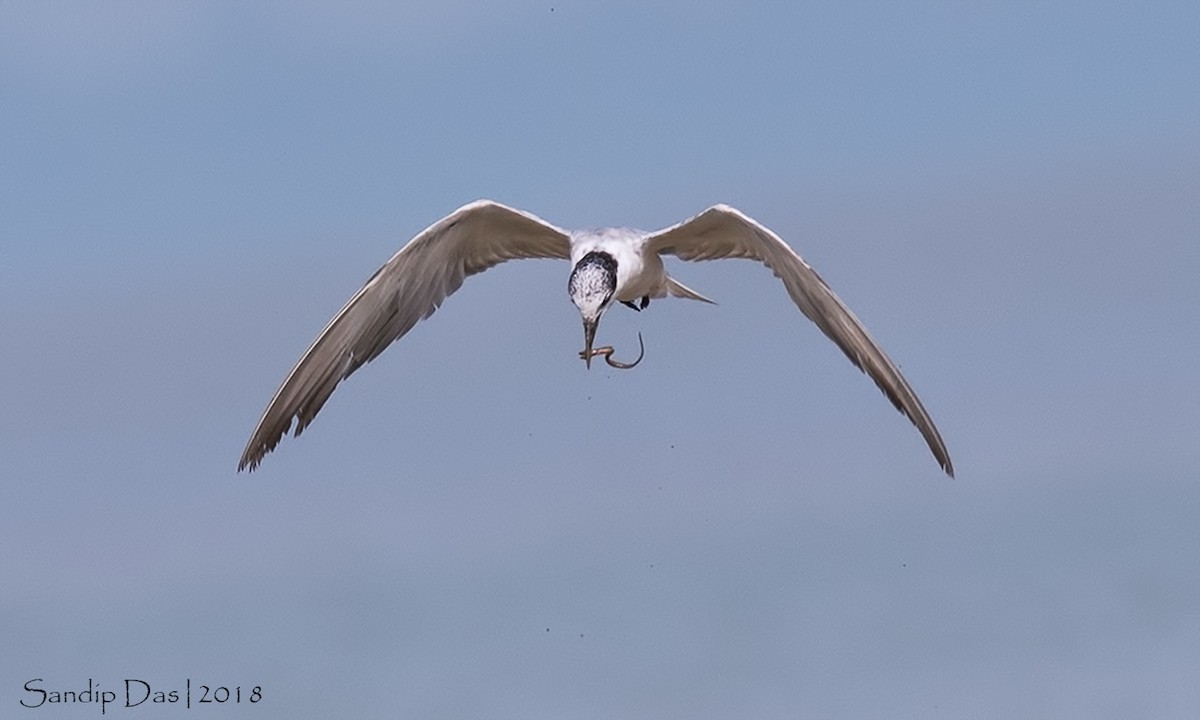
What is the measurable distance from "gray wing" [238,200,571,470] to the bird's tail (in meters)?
1.09

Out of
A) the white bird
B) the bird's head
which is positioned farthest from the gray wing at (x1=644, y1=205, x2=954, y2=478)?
the bird's head

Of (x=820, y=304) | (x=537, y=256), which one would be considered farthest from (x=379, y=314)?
(x=820, y=304)

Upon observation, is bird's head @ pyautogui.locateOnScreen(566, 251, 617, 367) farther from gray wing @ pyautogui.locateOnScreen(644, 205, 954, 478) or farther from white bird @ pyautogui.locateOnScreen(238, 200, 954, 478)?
gray wing @ pyautogui.locateOnScreen(644, 205, 954, 478)

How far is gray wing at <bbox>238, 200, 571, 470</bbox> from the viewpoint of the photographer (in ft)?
59.0

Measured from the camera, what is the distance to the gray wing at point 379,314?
59.0 feet

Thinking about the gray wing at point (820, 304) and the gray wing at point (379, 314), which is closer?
the gray wing at point (820, 304)

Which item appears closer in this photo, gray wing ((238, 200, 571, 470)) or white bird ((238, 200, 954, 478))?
white bird ((238, 200, 954, 478))

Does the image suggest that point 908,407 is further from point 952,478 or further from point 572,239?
point 572,239

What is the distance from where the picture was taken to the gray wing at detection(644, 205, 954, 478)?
1680 centimetres

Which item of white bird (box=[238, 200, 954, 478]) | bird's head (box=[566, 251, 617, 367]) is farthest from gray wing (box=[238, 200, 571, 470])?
bird's head (box=[566, 251, 617, 367])

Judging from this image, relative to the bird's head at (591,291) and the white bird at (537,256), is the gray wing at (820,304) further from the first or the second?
the bird's head at (591,291)

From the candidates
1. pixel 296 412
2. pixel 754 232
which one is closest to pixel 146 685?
pixel 296 412

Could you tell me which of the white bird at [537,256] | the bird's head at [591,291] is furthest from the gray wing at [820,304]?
the bird's head at [591,291]

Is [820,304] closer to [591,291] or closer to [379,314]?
[591,291]
